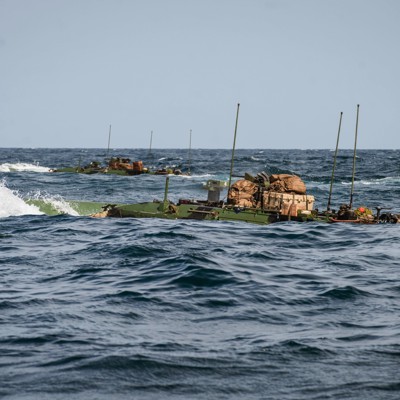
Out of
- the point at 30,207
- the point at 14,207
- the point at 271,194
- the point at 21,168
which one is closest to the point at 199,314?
the point at 271,194

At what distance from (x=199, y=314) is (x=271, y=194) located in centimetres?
1996

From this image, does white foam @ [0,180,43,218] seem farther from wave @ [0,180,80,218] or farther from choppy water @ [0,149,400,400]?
choppy water @ [0,149,400,400]

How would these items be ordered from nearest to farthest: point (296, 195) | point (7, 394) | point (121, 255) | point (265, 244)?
point (7, 394) → point (121, 255) → point (265, 244) → point (296, 195)

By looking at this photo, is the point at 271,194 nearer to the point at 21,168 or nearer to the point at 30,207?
the point at 30,207

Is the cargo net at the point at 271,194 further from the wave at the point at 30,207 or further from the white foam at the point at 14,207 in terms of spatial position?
the white foam at the point at 14,207

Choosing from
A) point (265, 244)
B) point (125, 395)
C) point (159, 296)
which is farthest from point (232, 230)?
point (125, 395)

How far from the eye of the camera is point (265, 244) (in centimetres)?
2652

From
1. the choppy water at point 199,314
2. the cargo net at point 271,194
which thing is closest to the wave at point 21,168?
the cargo net at point 271,194

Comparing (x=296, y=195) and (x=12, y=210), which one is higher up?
(x=296, y=195)

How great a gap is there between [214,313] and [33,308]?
3.77 metres

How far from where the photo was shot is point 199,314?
51.1 ft

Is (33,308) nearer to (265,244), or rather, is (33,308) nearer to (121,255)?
(121,255)

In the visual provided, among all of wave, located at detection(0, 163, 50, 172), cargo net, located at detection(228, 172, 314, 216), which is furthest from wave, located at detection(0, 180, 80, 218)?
wave, located at detection(0, 163, 50, 172)

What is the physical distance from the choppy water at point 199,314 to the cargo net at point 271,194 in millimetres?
4648
